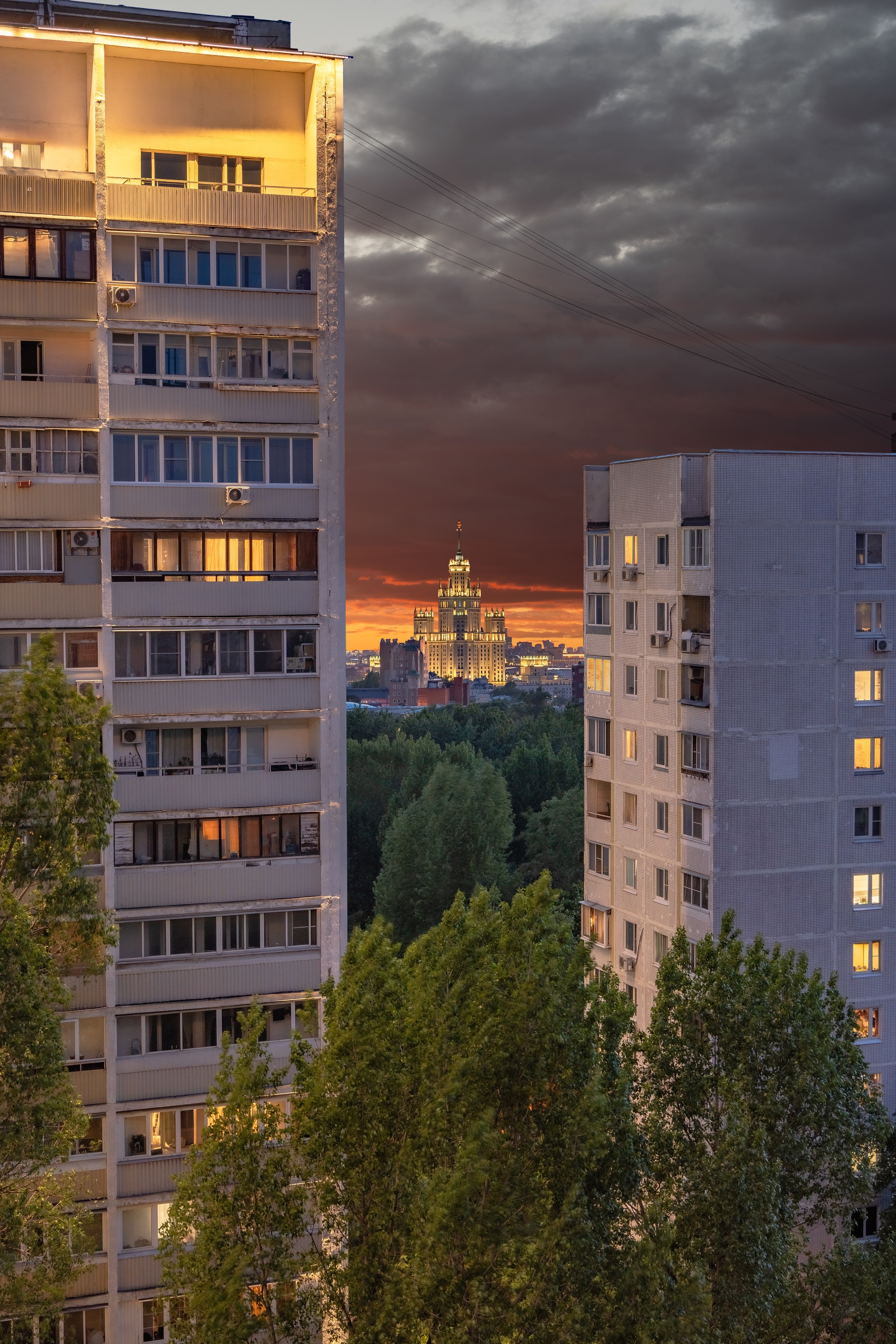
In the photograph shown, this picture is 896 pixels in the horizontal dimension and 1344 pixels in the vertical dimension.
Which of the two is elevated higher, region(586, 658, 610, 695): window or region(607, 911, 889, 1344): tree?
region(586, 658, 610, 695): window

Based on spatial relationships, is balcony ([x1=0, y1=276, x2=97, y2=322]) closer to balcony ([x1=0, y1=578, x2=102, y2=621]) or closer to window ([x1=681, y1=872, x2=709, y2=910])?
balcony ([x1=0, y1=578, x2=102, y2=621])

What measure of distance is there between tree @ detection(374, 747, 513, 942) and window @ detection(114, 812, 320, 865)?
34334 mm

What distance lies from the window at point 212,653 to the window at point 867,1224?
20973 millimetres

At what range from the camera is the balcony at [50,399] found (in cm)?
2623

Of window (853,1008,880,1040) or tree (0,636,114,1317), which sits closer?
tree (0,636,114,1317)

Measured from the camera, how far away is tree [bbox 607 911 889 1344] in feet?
74.9

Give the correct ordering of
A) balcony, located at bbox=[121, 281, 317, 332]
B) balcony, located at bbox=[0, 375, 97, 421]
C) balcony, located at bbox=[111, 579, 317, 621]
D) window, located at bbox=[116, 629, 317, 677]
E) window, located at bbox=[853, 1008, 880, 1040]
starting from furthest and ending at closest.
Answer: window, located at bbox=[853, 1008, 880, 1040], window, located at bbox=[116, 629, 317, 677], balcony, located at bbox=[111, 579, 317, 621], balcony, located at bbox=[121, 281, 317, 332], balcony, located at bbox=[0, 375, 97, 421]

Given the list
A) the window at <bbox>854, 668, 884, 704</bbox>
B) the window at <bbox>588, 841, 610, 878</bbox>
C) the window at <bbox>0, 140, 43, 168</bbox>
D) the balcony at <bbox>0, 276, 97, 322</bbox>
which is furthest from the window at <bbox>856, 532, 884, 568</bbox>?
the window at <bbox>0, 140, 43, 168</bbox>

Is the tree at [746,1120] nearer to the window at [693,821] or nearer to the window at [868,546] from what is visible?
the window at [693,821]

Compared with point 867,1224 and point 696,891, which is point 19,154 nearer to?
point 696,891

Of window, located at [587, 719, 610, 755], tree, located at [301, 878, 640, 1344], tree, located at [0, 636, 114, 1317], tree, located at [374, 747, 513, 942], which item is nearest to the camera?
tree, located at [301, 878, 640, 1344]

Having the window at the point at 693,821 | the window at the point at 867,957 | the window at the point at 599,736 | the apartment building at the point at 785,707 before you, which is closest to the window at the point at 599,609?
the window at the point at 599,736

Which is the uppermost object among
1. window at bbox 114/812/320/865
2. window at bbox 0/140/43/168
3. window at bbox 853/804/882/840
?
window at bbox 0/140/43/168

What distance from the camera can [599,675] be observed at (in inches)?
1604
